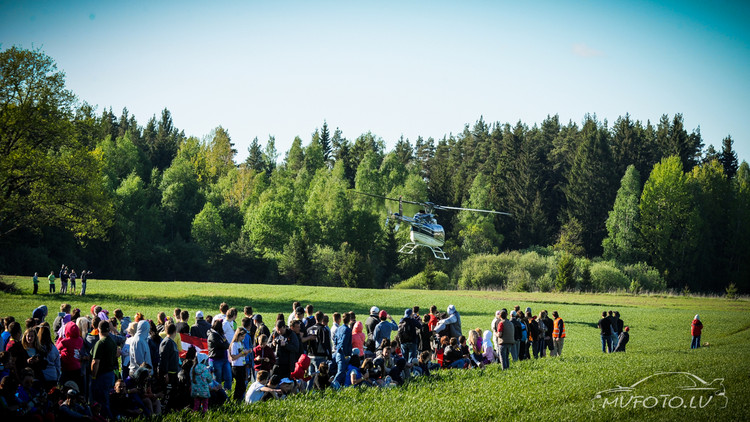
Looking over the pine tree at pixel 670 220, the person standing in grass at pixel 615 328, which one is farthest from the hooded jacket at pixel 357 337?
the pine tree at pixel 670 220

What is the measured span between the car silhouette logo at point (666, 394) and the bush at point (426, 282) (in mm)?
57516

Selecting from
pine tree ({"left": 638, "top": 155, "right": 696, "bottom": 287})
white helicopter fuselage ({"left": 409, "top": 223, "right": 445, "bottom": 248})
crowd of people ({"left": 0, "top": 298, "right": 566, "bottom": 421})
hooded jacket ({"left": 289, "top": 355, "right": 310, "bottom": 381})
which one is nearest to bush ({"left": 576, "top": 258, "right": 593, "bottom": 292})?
pine tree ({"left": 638, "top": 155, "right": 696, "bottom": 287})

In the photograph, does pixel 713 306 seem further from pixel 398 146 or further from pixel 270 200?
pixel 398 146

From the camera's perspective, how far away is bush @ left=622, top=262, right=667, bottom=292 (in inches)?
2972

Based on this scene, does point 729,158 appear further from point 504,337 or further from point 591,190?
point 504,337

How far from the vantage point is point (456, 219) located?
94688 mm

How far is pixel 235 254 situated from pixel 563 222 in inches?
1875

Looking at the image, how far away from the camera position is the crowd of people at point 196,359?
11.2 metres

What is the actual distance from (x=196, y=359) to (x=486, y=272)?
63.8 m

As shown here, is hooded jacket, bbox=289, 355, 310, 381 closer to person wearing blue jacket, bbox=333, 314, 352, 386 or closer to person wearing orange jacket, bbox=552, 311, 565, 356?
person wearing blue jacket, bbox=333, 314, 352, 386

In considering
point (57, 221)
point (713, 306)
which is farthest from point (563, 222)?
point (57, 221)

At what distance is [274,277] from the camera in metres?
77.5

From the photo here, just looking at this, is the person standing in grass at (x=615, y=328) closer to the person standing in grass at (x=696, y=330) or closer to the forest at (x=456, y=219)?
the person standing in grass at (x=696, y=330)

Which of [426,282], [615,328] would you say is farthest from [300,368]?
[426,282]
